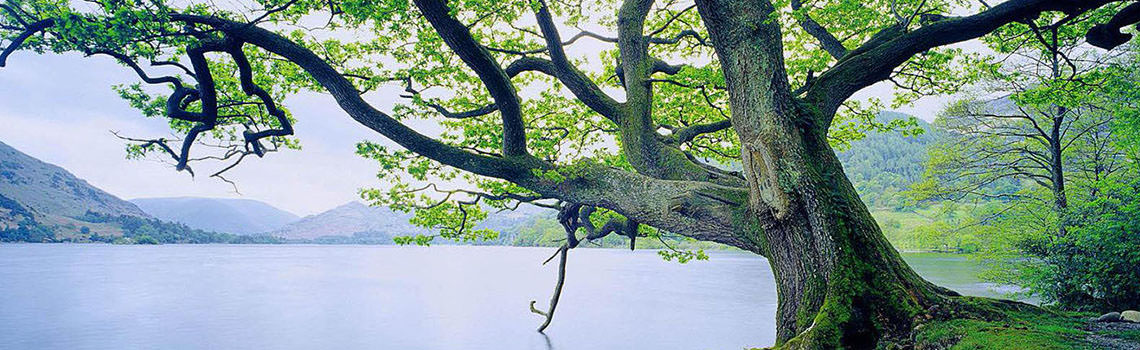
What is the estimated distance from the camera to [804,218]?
15.0ft

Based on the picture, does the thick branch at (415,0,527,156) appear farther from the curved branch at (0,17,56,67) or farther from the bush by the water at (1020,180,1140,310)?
the bush by the water at (1020,180,1140,310)

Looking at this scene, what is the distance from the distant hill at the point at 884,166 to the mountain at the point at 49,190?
584 ft

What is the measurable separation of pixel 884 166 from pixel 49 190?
690 feet

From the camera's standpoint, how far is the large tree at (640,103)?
4.52 m

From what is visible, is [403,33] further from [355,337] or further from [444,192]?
[355,337]

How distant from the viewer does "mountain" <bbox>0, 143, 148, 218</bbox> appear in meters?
138

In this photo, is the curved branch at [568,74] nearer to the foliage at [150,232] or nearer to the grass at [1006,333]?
Result: the grass at [1006,333]

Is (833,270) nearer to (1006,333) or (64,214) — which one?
(1006,333)

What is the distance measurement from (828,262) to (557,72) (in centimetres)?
463

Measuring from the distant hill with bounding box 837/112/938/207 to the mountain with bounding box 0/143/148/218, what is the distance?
584 feet

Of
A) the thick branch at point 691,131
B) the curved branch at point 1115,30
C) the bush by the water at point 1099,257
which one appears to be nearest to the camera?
the curved branch at point 1115,30

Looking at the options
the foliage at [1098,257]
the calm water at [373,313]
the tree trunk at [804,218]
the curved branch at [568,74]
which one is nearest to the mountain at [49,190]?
the calm water at [373,313]

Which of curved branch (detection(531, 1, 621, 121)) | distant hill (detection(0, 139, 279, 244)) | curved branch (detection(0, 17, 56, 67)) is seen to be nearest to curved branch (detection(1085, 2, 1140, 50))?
curved branch (detection(531, 1, 621, 121))

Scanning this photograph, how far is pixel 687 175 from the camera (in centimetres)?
711
